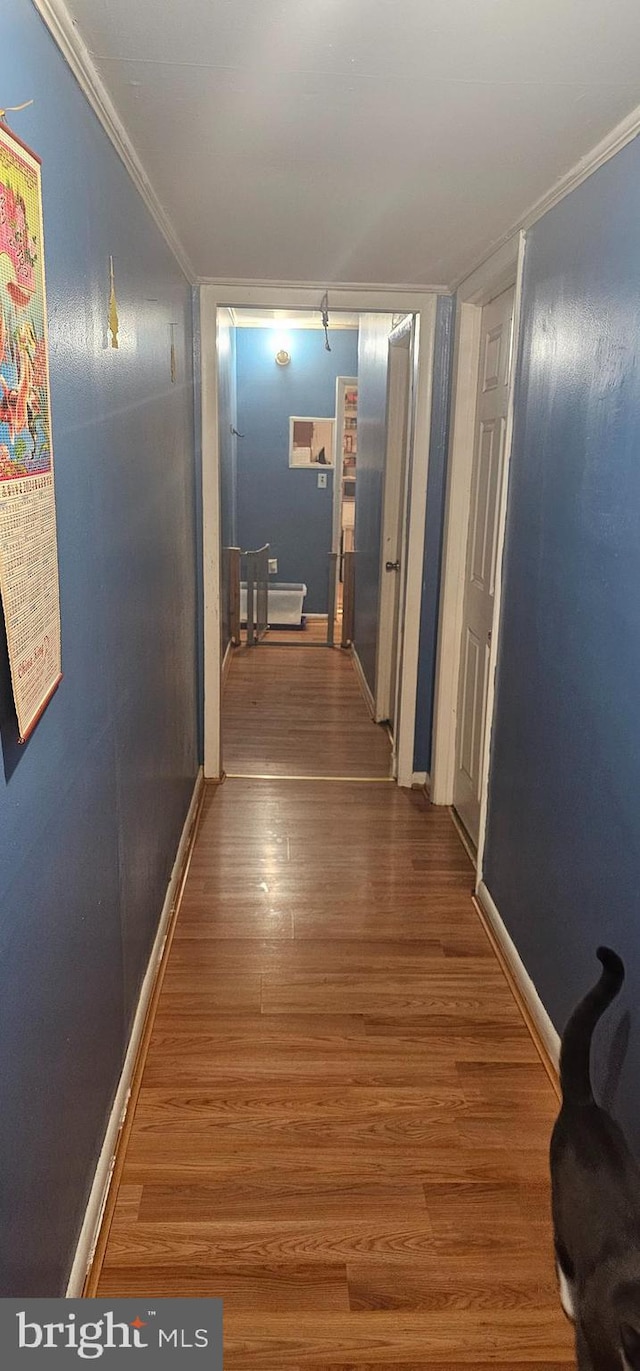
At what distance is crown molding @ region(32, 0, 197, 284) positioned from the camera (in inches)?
55.9

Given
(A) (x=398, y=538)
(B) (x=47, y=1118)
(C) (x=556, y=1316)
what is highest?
(A) (x=398, y=538)

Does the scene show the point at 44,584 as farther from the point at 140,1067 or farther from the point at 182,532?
the point at 182,532

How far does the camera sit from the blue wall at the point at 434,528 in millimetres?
3729

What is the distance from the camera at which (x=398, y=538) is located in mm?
4695

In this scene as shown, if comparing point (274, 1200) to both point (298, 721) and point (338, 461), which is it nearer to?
point (298, 721)

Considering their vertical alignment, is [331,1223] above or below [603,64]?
below

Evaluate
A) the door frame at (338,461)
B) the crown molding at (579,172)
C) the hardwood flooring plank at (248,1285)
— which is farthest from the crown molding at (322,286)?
the door frame at (338,461)

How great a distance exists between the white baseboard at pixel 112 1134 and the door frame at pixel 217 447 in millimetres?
1210

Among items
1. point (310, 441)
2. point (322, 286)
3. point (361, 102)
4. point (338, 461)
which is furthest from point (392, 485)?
point (310, 441)

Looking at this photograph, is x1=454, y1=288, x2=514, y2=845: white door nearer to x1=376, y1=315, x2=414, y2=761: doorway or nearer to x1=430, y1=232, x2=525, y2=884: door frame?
x1=430, y1=232, x2=525, y2=884: door frame

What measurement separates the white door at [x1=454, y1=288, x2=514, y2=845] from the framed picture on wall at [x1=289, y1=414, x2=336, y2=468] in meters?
4.61

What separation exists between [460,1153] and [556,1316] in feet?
1.32

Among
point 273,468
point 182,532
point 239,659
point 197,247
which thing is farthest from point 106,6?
point 273,468

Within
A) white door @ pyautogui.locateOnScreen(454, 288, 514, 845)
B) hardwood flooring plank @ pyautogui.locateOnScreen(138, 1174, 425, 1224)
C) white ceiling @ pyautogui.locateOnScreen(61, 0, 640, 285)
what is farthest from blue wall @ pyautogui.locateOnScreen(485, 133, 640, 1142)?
hardwood flooring plank @ pyautogui.locateOnScreen(138, 1174, 425, 1224)
